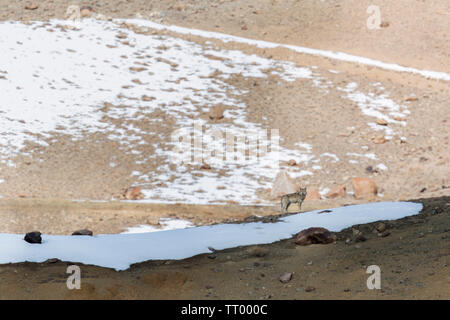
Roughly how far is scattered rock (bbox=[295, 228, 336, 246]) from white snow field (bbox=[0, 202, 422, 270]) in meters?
0.74

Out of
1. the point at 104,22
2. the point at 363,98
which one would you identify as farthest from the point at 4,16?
the point at 363,98

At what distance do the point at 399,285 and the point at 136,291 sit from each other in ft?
10.4

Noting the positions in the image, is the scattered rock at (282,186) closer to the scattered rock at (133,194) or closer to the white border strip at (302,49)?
the scattered rock at (133,194)

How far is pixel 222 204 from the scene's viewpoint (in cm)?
1708

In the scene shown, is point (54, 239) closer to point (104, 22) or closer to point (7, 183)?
point (7, 183)

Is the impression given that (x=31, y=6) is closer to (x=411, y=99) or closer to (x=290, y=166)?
(x=290, y=166)

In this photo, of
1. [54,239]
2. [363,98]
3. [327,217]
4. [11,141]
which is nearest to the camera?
[54,239]

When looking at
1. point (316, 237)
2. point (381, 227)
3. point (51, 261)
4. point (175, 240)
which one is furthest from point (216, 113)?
point (51, 261)

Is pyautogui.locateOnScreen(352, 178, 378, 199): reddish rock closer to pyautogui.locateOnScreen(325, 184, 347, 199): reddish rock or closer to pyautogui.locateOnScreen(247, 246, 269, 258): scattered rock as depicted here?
pyautogui.locateOnScreen(325, 184, 347, 199): reddish rock

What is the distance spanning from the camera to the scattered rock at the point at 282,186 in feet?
59.4

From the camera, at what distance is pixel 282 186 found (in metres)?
18.2

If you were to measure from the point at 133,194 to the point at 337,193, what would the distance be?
6.44 m

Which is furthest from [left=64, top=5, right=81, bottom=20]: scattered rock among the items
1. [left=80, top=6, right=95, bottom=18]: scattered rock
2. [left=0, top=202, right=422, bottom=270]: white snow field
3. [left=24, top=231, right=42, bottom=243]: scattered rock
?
[left=24, top=231, right=42, bottom=243]: scattered rock

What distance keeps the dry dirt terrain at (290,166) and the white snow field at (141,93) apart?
28 centimetres
